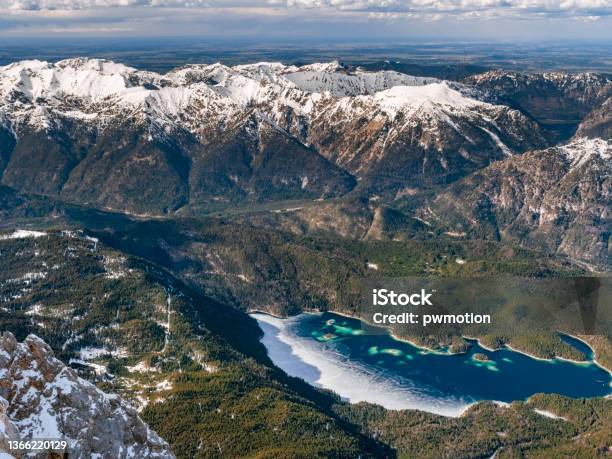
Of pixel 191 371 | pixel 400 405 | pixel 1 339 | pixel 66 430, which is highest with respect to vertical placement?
pixel 1 339

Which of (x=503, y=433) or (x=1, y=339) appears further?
(x=503, y=433)

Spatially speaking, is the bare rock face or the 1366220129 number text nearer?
the 1366220129 number text

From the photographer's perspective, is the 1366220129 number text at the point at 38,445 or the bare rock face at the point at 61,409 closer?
the 1366220129 number text at the point at 38,445

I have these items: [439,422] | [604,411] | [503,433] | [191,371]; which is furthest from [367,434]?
[604,411]

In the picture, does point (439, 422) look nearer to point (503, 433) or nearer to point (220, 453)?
point (503, 433)

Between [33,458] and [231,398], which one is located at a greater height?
[33,458]

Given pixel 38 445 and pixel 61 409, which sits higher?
pixel 61 409

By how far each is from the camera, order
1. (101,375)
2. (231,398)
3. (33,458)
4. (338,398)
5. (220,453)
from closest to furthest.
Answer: (33,458), (220,453), (231,398), (101,375), (338,398)

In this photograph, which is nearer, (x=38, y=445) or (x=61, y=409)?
(x=38, y=445)
